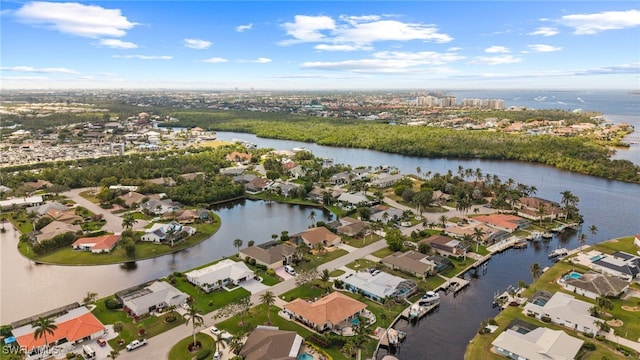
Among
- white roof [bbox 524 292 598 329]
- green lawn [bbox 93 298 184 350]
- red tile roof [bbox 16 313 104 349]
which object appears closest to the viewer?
red tile roof [bbox 16 313 104 349]

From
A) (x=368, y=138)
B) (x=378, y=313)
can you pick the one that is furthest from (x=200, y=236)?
(x=368, y=138)

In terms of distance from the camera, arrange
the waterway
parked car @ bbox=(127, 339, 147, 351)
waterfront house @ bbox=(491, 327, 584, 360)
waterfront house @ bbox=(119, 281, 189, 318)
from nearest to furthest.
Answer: waterfront house @ bbox=(491, 327, 584, 360)
parked car @ bbox=(127, 339, 147, 351)
the waterway
waterfront house @ bbox=(119, 281, 189, 318)

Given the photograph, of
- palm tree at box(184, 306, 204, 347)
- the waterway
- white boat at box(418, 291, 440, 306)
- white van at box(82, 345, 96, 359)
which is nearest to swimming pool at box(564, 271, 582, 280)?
the waterway

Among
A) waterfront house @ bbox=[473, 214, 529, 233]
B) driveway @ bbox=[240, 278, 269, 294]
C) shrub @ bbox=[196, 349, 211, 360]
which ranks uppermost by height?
waterfront house @ bbox=[473, 214, 529, 233]

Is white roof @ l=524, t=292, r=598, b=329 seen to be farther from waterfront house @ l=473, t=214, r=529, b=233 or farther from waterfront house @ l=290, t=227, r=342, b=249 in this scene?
waterfront house @ l=290, t=227, r=342, b=249

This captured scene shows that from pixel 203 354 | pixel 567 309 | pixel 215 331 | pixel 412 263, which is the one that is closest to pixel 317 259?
pixel 412 263

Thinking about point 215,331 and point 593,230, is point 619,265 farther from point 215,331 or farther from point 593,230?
point 215,331

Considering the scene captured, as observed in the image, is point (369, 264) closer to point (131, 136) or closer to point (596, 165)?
point (596, 165)

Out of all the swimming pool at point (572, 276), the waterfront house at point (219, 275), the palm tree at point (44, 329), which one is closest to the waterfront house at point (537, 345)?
the swimming pool at point (572, 276)
